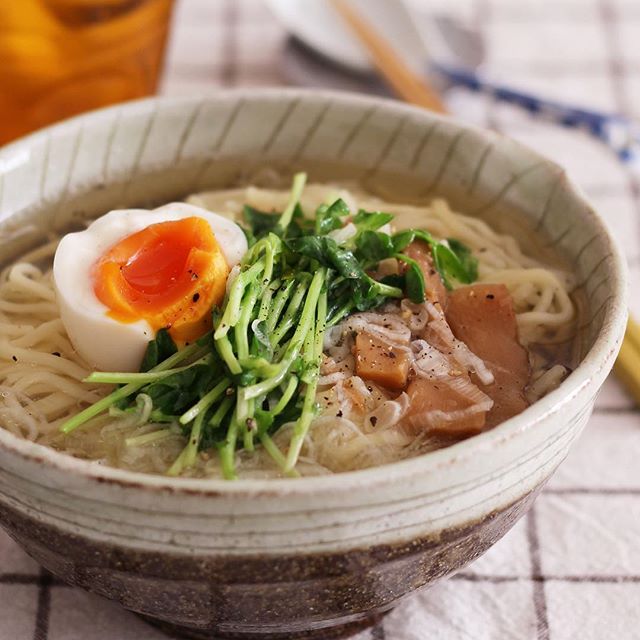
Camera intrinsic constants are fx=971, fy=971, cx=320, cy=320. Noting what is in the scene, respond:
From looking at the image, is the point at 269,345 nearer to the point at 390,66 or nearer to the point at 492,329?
the point at 492,329

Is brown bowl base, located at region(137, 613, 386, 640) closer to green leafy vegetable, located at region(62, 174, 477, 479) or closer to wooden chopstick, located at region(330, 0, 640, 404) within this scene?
green leafy vegetable, located at region(62, 174, 477, 479)

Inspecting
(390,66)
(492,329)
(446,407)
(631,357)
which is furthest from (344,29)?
(446,407)

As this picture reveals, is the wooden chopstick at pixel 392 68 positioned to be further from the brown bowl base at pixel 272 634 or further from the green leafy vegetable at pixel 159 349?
the brown bowl base at pixel 272 634

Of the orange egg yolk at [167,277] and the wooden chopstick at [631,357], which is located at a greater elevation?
the orange egg yolk at [167,277]

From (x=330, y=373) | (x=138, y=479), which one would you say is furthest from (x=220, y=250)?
(x=138, y=479)

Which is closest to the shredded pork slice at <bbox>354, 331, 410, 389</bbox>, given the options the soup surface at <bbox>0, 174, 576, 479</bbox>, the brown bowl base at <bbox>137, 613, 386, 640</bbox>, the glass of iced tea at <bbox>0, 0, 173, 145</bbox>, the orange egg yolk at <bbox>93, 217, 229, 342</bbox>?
the soup surface at <bbox>0, 174, 576, 479</bbox>

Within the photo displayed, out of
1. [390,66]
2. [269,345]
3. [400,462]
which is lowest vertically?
[390,66]

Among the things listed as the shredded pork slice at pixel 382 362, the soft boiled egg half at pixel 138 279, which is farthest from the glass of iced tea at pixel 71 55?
the shredded pork slice at pixel 382 362
